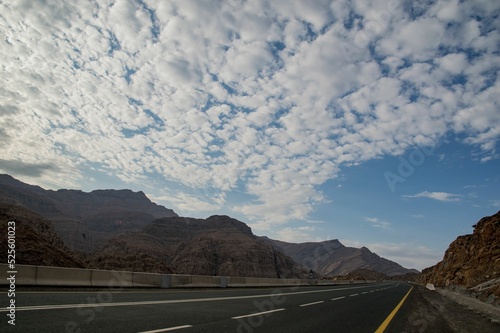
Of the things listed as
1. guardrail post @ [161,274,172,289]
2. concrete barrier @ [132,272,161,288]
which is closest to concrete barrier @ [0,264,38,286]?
concrete barrier @ [132,272,161,288]

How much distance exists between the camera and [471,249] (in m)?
55.0

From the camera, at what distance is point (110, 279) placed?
54.1 feet

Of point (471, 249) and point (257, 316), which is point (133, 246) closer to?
point (471, 249)

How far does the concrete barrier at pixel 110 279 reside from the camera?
15.6m

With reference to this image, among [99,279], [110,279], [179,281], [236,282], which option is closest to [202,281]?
[179,281]

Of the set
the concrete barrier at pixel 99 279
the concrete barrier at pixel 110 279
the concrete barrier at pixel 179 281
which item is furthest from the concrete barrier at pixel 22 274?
the concrete barrier at pixel 179 281

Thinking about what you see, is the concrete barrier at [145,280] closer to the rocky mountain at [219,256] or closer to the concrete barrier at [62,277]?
→ the concrete barrier at [62,277]

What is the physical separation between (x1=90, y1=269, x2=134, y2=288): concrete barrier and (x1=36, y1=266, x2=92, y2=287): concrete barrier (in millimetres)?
320

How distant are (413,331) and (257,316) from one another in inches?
157

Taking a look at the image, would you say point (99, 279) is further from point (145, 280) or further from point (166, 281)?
point (166, 281)

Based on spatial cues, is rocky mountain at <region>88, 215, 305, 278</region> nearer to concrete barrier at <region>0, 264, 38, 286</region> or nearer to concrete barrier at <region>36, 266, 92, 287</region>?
concrete barrier at <region>36, 266, 92, 287</region>

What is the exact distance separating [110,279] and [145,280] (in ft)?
8.79

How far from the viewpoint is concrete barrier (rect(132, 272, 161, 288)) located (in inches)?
718

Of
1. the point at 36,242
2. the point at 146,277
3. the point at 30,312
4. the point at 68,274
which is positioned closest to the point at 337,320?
the point at 30,312
